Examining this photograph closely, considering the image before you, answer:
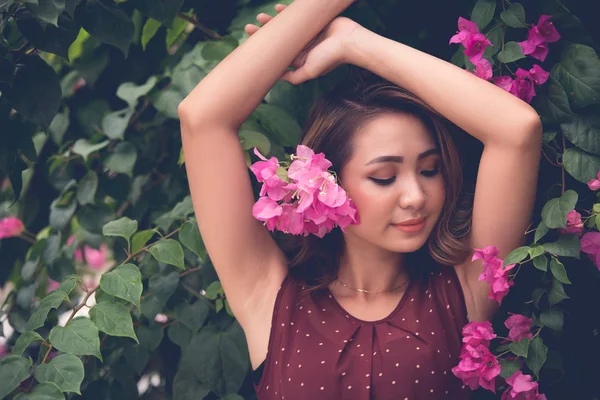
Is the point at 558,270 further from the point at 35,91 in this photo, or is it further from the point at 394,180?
the point at 35,91

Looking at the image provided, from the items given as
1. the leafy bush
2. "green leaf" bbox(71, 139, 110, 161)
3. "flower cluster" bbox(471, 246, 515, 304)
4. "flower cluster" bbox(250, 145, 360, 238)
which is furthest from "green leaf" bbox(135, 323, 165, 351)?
"flower cluster" bbox(471, 246, 515, 304)

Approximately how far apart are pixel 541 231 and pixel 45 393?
94 cm

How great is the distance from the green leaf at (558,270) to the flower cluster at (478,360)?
0.18 meters

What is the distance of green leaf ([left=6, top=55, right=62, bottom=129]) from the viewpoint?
171 centimetres

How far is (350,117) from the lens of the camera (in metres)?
1.64

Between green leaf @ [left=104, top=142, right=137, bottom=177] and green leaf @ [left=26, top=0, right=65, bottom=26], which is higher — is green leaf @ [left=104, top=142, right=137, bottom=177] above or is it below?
below

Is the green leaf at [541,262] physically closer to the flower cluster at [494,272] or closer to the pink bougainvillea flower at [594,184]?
the flower cluster at [494,272]

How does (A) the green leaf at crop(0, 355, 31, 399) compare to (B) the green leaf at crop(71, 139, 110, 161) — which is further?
(B) the green leaf at crop(71, 139, 110, 161)

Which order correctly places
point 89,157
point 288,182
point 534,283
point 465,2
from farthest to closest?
point 89,157, point 465,2, point 534,283, point 288,182

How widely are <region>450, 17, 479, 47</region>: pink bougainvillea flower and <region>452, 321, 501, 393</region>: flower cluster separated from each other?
0.54 metres

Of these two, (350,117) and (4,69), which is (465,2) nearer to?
(350,117)

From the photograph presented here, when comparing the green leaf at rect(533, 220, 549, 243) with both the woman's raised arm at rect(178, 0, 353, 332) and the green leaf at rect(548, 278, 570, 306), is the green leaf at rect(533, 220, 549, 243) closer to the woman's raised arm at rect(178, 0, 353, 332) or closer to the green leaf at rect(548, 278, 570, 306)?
the green leaf at rect(548, 278, 570, 306)

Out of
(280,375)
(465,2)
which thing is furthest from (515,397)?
(465,2)

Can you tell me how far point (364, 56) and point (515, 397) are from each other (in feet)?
2.29
